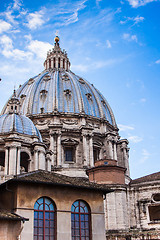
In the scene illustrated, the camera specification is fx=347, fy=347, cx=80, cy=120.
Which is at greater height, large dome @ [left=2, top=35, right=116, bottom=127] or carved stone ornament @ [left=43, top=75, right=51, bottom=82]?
carved stone ornament @ [left=43, top=75, right=51, bottom=82]

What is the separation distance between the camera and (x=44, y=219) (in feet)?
73.6

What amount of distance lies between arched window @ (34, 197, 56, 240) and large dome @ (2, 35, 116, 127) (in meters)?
42.1

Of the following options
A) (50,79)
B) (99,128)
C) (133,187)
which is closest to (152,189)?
(133,187)

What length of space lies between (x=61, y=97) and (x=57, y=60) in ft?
55.6

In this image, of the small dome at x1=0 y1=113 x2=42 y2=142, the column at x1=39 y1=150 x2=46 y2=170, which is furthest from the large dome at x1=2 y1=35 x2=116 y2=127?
the column at x1=39 y1=150 x2=46 y2=170

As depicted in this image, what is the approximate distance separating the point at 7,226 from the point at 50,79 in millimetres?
55405

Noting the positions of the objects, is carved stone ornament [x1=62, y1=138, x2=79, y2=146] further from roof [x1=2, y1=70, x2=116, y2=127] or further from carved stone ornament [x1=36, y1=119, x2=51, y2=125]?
roof [x1=2, y1=70, x2=116, y2=127]

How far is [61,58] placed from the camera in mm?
83000

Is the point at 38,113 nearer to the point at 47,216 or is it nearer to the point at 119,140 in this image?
the point at 119,140

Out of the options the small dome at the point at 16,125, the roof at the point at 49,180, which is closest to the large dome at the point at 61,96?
the small dome at the point at 16,125

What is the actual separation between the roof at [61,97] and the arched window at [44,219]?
42351mm

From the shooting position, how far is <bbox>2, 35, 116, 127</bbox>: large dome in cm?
6694

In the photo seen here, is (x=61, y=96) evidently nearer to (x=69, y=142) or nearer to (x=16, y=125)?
(x=69, y=142)

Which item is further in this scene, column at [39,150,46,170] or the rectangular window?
the rectangular window
